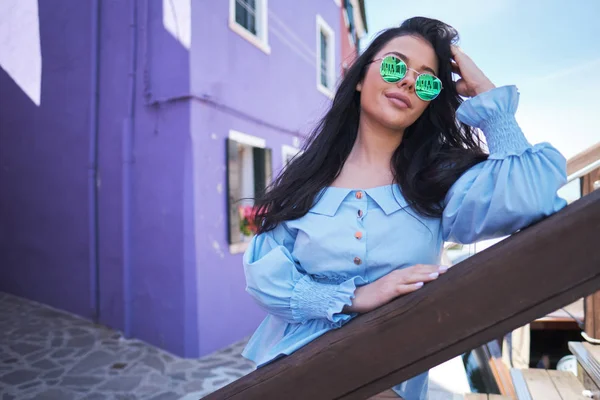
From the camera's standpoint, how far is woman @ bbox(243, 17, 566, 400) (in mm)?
875

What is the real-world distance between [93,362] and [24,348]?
1054 millimetres

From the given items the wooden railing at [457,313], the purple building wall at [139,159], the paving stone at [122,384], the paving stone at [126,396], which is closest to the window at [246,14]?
the purple building wall at [139,159]

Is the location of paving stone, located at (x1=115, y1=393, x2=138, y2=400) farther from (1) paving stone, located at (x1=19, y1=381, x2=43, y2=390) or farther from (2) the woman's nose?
(2) the woman's nose

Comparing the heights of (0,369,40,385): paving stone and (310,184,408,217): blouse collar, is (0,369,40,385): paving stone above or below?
below

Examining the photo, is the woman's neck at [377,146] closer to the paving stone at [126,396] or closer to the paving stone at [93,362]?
the paving stone at [126,396]

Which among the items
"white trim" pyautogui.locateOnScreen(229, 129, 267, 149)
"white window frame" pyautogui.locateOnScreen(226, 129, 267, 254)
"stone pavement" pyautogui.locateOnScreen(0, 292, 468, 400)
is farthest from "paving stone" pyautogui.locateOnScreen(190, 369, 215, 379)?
"white trim" pyautogui.locateOnScreen(229, 129, 267, 149)

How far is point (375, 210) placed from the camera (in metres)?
1.11

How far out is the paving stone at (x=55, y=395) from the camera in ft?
13.1

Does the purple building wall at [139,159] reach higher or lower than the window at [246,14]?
lower

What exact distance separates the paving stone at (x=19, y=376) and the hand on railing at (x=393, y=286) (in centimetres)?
471

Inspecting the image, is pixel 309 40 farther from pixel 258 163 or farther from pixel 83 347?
pixel 83 347

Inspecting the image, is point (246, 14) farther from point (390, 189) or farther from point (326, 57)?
point (390, 189)

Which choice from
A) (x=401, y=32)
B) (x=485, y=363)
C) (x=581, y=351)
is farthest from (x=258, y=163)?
(x=401, y=32)

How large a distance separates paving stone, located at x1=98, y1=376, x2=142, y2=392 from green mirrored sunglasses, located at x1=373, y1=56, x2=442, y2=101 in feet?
13.9
